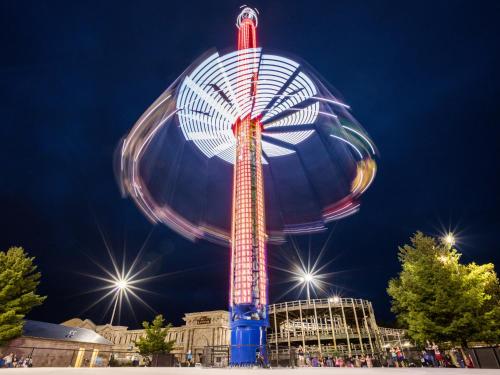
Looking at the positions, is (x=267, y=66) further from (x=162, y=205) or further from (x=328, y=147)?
(x=162, y=205)

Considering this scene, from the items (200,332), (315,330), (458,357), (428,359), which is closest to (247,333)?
(428,359)

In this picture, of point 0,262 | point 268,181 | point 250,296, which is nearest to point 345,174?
point 268,181

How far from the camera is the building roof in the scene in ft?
136

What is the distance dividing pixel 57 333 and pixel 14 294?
19722mm

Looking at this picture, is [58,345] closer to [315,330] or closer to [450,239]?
[315,330]

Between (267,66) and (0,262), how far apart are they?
41904 millimetres

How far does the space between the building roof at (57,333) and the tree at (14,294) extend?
515 inches

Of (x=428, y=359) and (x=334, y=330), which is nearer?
(x=428, y=359)

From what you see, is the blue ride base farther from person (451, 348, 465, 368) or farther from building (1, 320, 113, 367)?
person (451, 348, 465, 368)

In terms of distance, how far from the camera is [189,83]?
39844 millimetres

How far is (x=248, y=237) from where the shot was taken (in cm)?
3716

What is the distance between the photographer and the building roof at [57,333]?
136ft

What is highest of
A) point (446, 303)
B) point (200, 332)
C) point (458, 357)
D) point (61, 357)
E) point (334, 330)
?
point (200, 332)

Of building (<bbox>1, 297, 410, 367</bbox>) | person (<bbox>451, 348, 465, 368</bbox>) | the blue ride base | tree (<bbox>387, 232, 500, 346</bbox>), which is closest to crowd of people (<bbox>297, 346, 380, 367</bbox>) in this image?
building (<bbox>1, 297, 410, 367</bbox>)
